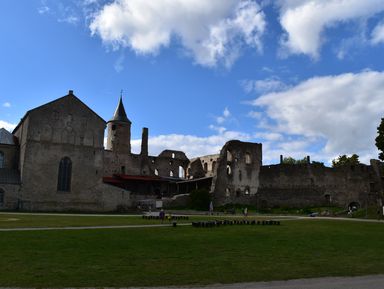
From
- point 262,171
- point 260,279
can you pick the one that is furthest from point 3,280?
point 262,171

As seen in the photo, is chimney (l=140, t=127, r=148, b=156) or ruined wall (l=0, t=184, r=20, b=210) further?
chimney (l=140, t=127, r=148, b=156)

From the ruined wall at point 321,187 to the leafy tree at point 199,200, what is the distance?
43.2 ft

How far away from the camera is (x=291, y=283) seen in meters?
9.66

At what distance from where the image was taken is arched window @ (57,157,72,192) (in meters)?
51.1

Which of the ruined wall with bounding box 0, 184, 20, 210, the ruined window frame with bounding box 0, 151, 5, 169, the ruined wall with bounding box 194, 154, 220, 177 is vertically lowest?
the ruined wall with bounding box 0, 184, 20, 210

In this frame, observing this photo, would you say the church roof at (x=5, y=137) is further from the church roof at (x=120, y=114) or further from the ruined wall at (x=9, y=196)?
the church roof at (x=120, y=114)

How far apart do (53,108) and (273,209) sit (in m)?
33.9

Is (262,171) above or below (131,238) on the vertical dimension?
above

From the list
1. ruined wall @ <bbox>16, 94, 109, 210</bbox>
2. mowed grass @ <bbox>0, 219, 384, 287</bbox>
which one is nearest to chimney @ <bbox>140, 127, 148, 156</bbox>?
ruined wall @ <bbox>16, 94, 109, 210</bbox>

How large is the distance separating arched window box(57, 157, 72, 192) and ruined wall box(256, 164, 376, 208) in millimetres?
30047

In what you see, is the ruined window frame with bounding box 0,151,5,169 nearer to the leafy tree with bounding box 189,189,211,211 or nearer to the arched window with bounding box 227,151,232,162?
the leafy tree with bounding box 189,189,211,211

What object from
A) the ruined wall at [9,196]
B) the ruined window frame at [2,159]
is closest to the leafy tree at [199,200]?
the ruined wall at [9,196]

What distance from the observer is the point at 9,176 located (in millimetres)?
48250

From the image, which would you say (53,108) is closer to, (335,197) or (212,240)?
(212,240)
